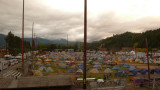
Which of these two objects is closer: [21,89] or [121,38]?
[21,89]

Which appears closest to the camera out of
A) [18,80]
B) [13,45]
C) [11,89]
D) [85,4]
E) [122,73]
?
[11,89]

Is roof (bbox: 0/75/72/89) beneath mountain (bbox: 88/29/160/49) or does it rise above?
beneath

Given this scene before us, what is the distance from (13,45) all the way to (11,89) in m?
59.3

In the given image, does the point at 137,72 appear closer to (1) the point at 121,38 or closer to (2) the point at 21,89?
(2) the point at 21,89

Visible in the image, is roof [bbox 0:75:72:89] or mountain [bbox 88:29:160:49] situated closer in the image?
roof [bbox 0:75:72:89]

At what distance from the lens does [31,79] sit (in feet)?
17.0

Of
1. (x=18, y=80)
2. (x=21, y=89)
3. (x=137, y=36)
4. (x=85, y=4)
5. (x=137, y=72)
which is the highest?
(x=137, y=36)

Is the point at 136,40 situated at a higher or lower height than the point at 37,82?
higher

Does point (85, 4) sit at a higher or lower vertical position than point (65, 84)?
higher

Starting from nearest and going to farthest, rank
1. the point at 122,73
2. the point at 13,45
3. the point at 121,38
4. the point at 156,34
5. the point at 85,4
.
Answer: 1. the point at 85,4
2. the point at 122,73
3. the point at 13,45
4. the point at 156,34
5. the point at 121,38

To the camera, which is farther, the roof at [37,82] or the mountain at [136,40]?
the mountain at [136,40]

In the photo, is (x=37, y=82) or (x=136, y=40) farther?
(x=136, y=40)

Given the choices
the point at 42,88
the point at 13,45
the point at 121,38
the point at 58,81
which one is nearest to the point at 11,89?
the point at 42,88

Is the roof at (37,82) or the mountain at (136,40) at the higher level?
the mountain at (136,40)
